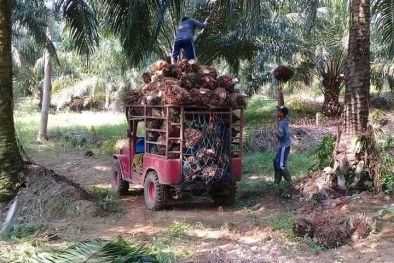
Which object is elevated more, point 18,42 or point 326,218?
point 18,42

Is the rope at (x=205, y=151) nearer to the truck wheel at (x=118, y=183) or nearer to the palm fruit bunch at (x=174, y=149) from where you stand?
the palm fruit bunch at (x=174, y=149)

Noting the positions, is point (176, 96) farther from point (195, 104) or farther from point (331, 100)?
point (331, 100)

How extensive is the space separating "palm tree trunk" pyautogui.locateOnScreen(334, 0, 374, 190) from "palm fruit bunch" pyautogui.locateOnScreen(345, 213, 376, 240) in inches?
73.6

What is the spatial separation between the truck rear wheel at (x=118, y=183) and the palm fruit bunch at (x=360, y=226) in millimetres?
5176

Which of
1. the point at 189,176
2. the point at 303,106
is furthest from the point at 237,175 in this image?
the point at 303,106

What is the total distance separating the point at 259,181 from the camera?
11391 millimetres

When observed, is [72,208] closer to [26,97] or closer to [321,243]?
[321,243]

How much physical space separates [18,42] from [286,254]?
69.4ft

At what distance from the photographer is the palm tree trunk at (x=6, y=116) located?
791 centimetres

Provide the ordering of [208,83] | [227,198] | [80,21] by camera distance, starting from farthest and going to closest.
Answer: [80,21], [227,198], [208,83]

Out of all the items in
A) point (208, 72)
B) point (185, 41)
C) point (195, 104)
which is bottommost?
point (195, 104)

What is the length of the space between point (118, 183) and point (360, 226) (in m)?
5.53

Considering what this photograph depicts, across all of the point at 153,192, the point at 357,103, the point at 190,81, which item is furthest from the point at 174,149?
the point at 357,103

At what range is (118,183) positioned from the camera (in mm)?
10469
